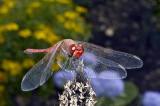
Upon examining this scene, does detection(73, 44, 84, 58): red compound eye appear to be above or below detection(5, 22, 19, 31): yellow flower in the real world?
above

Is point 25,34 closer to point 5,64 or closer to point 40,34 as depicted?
point 40,34

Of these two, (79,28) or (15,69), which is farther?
(79,28)

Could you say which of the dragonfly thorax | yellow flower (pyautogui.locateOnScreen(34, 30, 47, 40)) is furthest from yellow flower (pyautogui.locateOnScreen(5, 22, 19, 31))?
the dragonfly thorax

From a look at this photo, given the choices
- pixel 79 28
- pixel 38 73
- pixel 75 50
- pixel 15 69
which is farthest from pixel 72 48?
pixel 79 28

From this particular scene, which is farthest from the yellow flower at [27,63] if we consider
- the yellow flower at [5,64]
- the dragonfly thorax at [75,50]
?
the dragonfly thorax at [75,50]

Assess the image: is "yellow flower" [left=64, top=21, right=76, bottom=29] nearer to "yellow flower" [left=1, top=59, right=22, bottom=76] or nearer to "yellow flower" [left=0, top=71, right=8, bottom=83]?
"yellow flower" [left=1, top=59, right=22, bottom=76]

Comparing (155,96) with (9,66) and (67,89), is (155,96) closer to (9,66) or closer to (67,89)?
(9,66)

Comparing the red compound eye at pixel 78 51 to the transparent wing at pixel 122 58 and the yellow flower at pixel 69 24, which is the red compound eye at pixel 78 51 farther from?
the yellow flower at pixel 69 24
